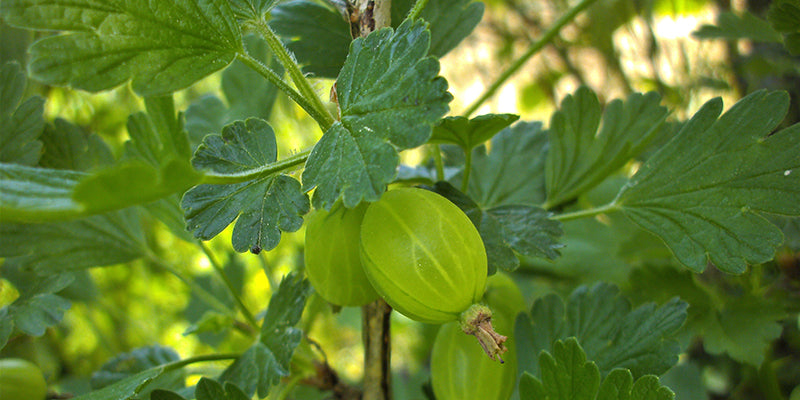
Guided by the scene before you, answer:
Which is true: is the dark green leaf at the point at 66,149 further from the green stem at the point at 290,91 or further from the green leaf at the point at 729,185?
the green leaf at the point at 729,185

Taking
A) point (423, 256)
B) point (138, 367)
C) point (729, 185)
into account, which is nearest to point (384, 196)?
point (423, 256)

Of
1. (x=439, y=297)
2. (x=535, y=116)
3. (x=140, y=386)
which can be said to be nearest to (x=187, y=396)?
(x=140, y=386)

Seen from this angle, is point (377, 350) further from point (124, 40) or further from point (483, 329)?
point (124, 40)

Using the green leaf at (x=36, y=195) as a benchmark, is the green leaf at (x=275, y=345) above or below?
below

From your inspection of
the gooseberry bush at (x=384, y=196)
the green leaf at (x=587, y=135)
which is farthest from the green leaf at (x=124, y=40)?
the green leaf at (x=587, y=135)

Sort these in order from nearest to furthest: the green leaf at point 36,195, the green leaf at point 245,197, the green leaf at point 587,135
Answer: the green leaf at point 36,195 < the green leaf at point 245,197 < the green leaf at point 587,135

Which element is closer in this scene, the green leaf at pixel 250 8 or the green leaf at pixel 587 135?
the green leaf at pixel 250 8

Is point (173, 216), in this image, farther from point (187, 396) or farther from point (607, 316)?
point (607, 316)
